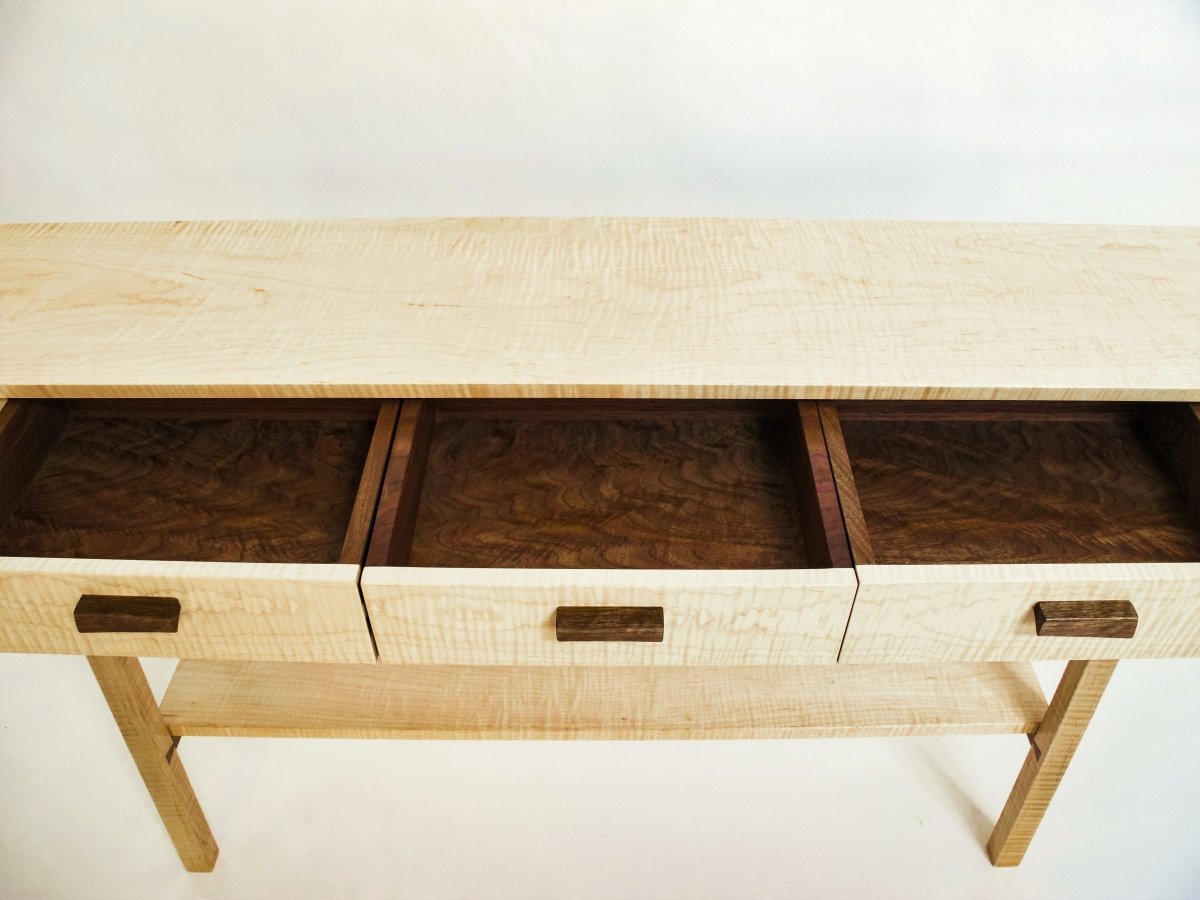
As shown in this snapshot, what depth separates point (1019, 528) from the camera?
1.06 m

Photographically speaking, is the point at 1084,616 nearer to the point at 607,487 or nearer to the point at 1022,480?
the point at 1022,480

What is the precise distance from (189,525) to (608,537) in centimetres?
48

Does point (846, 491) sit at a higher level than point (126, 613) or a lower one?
higher

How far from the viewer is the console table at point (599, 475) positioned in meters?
0.90

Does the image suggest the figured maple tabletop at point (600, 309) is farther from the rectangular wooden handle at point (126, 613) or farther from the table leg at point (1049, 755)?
the table leg at point (1049, 755)

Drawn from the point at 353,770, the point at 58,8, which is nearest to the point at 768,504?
the point at 353,770

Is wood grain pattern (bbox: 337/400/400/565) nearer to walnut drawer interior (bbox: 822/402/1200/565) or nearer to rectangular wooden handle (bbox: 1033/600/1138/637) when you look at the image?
walnut drawer interior (bbox: 822/402/1200/565)

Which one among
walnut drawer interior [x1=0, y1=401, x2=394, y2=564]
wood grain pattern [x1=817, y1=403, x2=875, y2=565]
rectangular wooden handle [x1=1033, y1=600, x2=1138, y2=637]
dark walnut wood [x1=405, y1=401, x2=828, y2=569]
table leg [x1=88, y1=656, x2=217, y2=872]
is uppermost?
wood grain pattern [x1=817, y1=403, x2=875, y2=565]

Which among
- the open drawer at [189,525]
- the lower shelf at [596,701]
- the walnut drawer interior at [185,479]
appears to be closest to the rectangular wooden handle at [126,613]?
the open drawer at [189,525]

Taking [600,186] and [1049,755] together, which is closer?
[1049,755]

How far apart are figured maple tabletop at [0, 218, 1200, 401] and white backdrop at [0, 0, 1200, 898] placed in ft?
1.73

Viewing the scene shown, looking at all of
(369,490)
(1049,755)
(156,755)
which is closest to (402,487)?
(369,490)

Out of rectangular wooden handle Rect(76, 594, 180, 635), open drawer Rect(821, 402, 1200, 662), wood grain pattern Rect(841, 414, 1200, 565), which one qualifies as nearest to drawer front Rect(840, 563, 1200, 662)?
open drawer Rect(821, 402, 1200, 662)

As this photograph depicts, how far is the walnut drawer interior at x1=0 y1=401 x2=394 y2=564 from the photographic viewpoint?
40.8 inches
